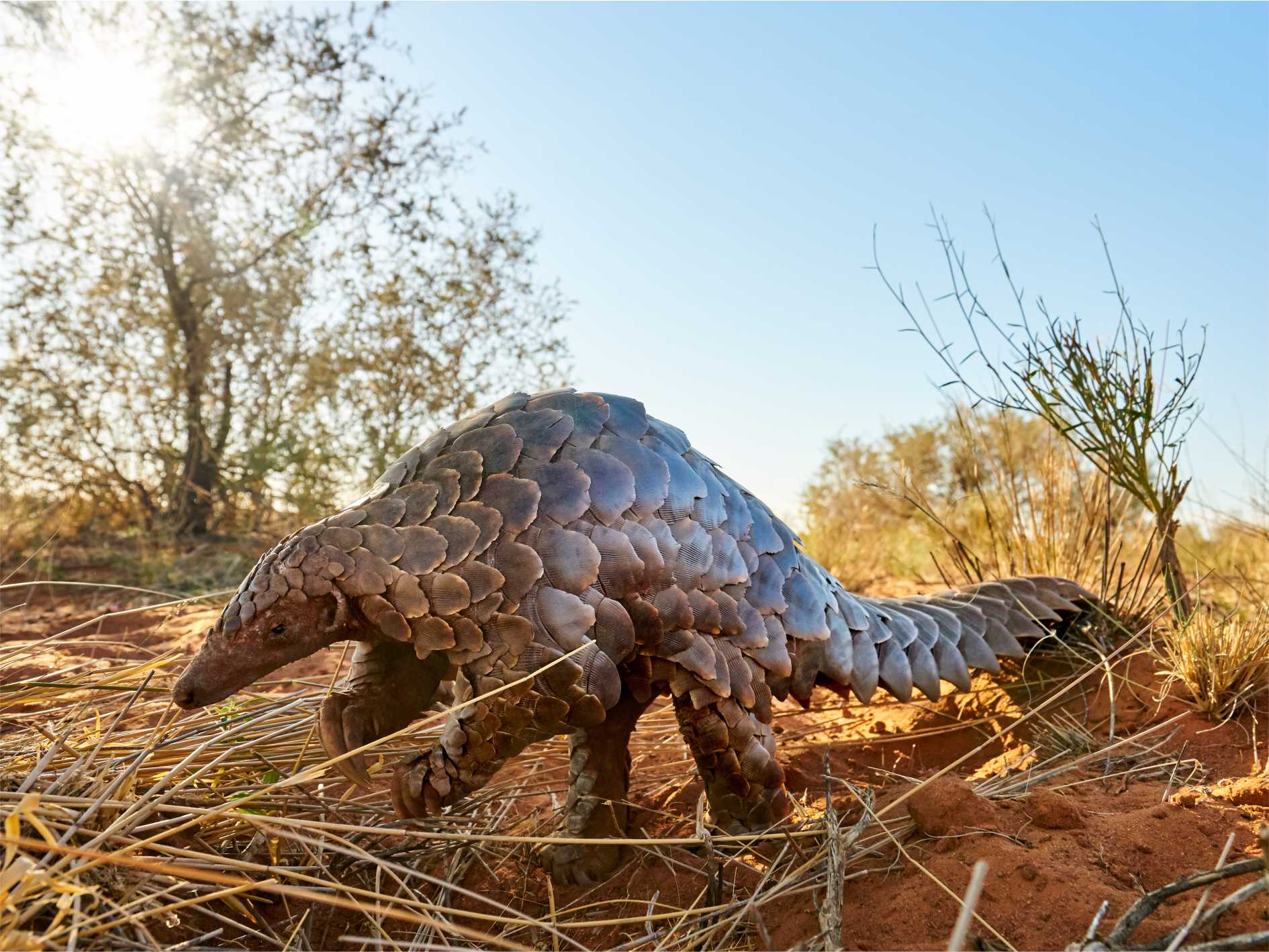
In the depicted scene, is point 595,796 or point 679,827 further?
point 679,827

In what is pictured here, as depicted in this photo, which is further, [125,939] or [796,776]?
[796,776]

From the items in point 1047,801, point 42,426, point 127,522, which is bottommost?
point 1047,801

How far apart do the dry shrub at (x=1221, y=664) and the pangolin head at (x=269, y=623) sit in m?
2.85

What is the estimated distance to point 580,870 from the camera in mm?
2498

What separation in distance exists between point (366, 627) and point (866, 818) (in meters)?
1.33

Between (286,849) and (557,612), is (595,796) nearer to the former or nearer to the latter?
(557,612)

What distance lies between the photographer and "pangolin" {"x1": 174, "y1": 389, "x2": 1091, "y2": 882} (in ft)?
6.96

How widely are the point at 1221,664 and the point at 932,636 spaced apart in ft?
3.50

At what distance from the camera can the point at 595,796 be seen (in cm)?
248

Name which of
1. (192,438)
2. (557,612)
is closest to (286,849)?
(557,612)

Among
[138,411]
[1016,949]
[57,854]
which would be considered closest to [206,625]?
[57,854]

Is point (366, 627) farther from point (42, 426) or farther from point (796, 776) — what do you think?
point (42, 426)

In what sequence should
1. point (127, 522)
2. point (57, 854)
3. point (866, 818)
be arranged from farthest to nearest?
point (127, 522)
point (866, 818)
point (57, 854)

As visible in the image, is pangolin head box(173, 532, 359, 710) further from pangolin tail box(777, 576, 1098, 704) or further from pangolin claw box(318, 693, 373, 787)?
pangolin tail box(777, 576, 1098, 704)
